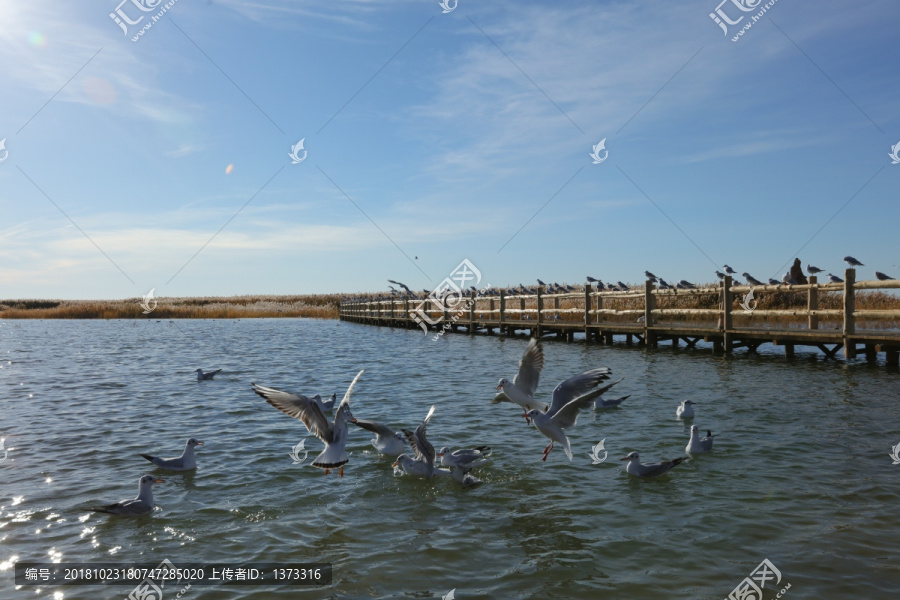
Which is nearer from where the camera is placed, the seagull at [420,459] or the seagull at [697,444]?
the seagull at [420,459]

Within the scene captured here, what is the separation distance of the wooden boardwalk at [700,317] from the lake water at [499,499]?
2.22 meters

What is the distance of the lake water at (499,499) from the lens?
522cm

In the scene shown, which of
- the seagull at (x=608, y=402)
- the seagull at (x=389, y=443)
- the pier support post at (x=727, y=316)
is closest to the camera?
the seagull at (x=389, y=443)

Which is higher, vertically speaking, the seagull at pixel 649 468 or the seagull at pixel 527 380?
the seagull at pixel 527 380

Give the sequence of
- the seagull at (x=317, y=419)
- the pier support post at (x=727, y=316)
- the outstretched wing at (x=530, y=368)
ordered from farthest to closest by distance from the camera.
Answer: the pier support post at (x=727, y=316), the outstretched wing at (x=530, y=368), the seagull at (x=317, y=419)

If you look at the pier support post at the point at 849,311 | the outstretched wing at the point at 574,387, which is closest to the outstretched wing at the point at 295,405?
the outstretched wing at the point at 574,387

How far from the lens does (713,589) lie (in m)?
4.89

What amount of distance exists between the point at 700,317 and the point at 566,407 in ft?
79.6

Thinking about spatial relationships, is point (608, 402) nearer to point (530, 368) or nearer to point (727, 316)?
point (530, 368)

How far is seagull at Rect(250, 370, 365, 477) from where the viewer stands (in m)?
6.65

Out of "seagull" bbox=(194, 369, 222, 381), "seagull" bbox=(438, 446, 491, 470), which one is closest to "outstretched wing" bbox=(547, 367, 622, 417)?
"seagull" bbox=(438, 446, 491, 470)

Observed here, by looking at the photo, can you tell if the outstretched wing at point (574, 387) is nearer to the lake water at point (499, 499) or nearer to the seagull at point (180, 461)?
the lake water at point (499, 499)

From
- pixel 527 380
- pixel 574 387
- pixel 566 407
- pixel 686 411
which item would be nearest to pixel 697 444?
pixel 686 411

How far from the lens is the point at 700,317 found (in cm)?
2902
